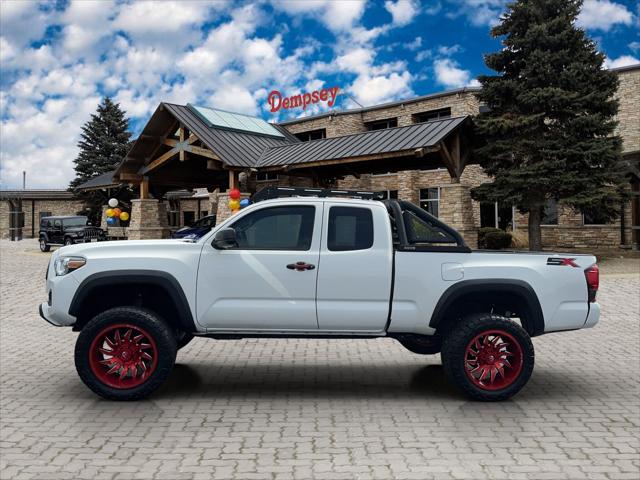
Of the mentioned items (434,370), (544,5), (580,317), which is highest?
(544,5)

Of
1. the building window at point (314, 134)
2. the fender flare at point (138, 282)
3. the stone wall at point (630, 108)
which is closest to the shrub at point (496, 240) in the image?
the stone wall at point (630, 108)

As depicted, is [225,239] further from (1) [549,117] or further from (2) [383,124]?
(2) [383,124]

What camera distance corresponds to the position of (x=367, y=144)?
2309 cm

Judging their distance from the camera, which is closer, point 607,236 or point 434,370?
point 434,370

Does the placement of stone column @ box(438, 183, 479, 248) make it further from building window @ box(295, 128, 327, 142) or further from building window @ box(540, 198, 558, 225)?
building window @ box(295, 128, 327, 142)

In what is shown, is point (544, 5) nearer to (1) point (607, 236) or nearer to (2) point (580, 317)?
(1) point (607, 236)

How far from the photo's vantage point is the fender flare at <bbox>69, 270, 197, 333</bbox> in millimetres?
A: 6105

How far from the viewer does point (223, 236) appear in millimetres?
6020

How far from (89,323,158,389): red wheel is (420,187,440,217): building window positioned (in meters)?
31.4

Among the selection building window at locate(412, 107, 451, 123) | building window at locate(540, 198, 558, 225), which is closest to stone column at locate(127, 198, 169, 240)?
building window at locate(412, 107, 451, 123)

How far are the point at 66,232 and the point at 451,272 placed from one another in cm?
3070

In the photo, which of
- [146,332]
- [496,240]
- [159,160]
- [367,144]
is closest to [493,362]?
[146,332]

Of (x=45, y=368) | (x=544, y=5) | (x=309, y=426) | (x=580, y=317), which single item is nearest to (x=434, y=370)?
(x=580, y=317)

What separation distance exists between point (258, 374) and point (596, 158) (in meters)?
18.3
